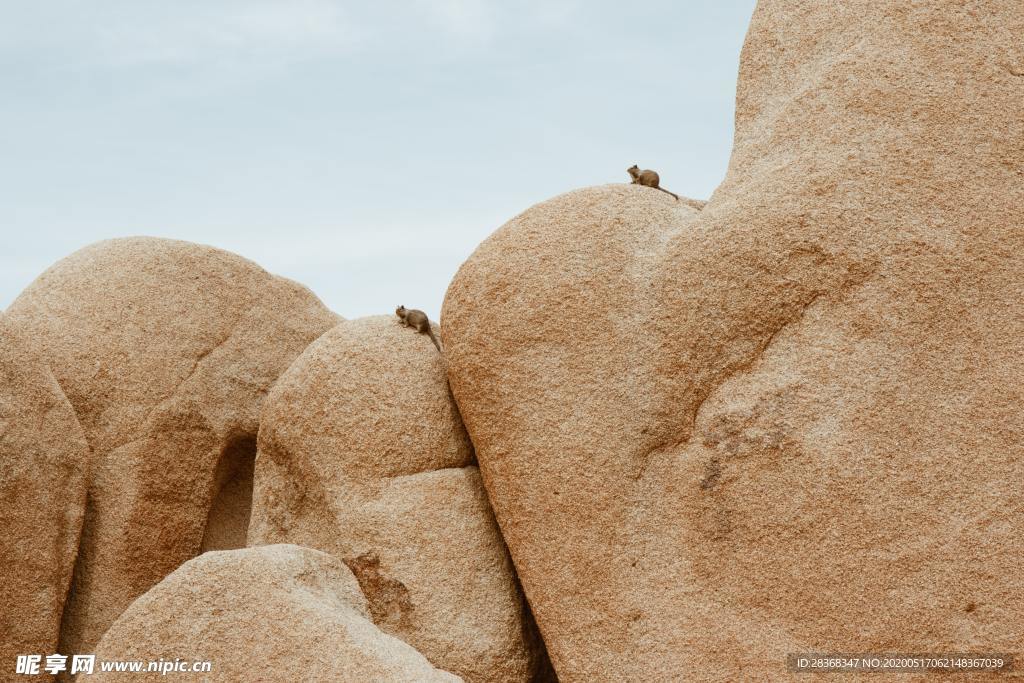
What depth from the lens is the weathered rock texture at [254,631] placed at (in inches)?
215

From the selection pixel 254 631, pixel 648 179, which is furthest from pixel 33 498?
pixel 648 179

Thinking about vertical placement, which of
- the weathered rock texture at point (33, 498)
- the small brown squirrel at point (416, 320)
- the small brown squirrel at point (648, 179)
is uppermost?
the small brown squirrel at point (648, 179)

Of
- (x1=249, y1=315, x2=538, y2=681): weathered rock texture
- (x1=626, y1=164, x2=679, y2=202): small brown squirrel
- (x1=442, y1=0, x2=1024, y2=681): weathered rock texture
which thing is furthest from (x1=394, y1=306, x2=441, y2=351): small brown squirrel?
(x1=626, y1=164, x2=679, y2=202): small brown squirrel

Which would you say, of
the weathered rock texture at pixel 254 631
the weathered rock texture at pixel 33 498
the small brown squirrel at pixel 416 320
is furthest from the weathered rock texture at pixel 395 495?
the weathered rock texture at pixel 33 498

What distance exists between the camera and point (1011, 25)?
6.25 m

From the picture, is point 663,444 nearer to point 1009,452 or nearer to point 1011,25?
point 1009,452

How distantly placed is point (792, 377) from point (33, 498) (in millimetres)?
4137

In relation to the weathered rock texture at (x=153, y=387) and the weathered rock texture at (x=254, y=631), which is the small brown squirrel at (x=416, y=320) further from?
the weathered rock texture at (x=254, y=631)

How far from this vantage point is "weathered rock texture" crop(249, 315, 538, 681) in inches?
259

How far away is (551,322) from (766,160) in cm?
139

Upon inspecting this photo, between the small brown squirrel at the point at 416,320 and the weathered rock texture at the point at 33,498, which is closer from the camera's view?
the weathered rock texture at the point at 33,498

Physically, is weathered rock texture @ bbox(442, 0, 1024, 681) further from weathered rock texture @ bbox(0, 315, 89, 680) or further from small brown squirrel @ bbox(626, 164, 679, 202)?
weathered rock texture @ bbox(0, 315, 89, 680)

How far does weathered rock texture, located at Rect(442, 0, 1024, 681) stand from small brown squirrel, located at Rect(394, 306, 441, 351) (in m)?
0.73

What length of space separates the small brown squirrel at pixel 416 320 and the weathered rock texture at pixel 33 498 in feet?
6.50
